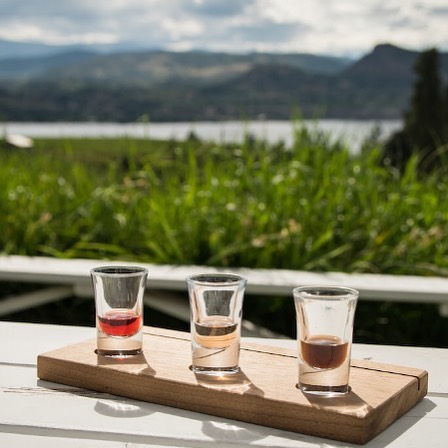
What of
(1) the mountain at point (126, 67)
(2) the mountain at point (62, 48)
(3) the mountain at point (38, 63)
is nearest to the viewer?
(2) the mountain at point (62, 48)

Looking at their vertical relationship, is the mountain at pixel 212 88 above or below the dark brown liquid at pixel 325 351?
above

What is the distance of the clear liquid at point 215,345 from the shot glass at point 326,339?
122 mm

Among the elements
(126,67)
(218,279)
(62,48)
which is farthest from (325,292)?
(126,67)

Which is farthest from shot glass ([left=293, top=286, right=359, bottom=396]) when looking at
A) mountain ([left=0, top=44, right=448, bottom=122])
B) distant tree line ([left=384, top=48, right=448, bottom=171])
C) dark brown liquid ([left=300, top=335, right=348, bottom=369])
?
distant tree line ([left=384, top=48, right=448, bottom=171])

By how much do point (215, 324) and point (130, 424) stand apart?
0.21 m

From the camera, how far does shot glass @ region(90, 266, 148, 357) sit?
131 centimetres

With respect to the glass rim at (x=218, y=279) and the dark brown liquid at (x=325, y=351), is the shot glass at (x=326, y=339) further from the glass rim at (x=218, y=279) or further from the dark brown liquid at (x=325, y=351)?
the glass rim at (x=218, y=279)

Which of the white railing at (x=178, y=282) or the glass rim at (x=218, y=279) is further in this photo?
the white railing at (x=178, y=282)

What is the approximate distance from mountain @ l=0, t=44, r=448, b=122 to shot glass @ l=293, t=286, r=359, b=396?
2.09 metres

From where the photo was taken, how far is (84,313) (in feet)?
11.0

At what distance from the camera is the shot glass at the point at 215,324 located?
1209 mm

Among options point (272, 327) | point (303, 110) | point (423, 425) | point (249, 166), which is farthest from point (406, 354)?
point (303, 110)

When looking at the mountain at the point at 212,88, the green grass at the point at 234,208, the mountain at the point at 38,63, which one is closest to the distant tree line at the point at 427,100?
the mountain at the point at 212,88

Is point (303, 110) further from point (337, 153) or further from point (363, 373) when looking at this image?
point (363, 373)
